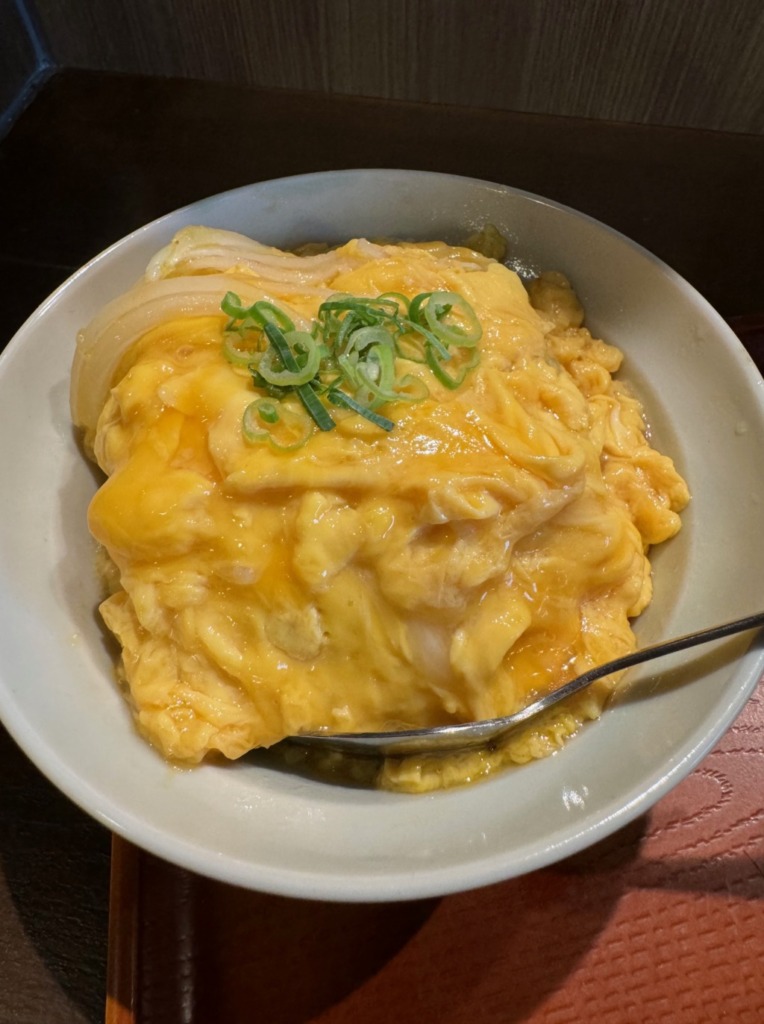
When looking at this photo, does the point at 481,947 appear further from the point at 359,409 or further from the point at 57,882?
the point at 359,409

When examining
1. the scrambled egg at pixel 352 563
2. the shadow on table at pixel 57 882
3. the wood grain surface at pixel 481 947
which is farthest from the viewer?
the shadow on table at pixel 57 882

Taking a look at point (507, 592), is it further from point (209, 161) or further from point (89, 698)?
point (209, 161)

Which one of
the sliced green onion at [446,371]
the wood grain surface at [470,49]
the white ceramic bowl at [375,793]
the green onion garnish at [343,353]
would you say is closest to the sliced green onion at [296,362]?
the green onion garnish at [343,353]

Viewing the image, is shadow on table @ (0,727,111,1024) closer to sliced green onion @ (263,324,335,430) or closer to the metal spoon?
the metal spoon

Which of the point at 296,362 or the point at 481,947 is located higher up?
the point at 296,362

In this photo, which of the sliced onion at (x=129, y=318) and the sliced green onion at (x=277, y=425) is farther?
the sliced onion at (x=129, y=318)

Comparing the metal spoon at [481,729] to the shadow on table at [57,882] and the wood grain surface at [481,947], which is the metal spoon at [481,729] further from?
the shadow on table at [57,882]

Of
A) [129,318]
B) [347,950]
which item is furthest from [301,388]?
[347,950]
